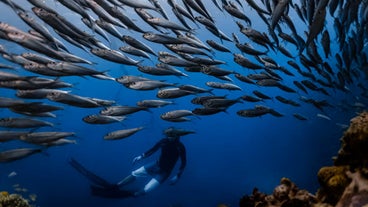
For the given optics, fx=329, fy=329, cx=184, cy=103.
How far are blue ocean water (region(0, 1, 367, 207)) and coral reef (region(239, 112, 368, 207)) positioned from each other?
1775cm

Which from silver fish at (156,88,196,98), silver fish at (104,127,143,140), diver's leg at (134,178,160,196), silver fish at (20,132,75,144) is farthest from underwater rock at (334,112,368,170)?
diver's leg at (134,178,160,196)

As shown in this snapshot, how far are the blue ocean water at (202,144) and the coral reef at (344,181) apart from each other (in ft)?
58.2

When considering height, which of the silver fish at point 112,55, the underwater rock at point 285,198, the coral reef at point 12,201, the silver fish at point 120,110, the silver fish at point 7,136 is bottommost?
the coral reef at point 12,201

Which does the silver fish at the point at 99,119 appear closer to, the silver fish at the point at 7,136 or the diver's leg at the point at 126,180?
the silver fish at the point at 7,136

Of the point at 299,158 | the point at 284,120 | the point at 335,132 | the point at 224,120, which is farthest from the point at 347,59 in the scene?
the point at 224,120

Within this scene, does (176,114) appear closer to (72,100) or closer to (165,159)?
(72,100)

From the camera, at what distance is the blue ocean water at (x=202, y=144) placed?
32.8 m

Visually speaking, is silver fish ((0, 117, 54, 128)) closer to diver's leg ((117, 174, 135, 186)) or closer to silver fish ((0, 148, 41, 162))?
silver fish ((0, 148, 41, 162))

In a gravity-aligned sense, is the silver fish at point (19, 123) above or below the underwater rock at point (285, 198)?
above

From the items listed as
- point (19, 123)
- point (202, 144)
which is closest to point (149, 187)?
point (19, 123)

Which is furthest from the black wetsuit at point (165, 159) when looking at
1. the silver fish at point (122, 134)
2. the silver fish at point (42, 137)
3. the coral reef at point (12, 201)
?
the silver fish at point (42, 137)

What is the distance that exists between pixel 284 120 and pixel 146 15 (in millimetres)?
54588

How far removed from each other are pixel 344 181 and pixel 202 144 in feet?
239

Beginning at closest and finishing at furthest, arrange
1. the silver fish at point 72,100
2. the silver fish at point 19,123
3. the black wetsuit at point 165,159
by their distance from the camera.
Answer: the silver fish at point 72,100 → the silver fish at point 19,123 → the black wetsuit at point 165,159
